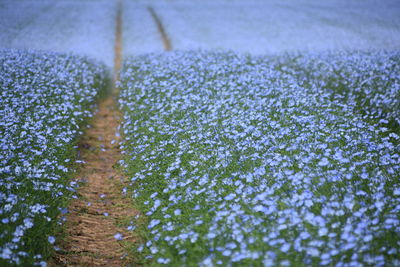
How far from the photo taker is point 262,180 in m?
4.37

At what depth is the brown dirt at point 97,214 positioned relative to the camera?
14.7 ft

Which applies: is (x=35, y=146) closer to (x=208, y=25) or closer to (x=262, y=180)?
(x=262, y=180)

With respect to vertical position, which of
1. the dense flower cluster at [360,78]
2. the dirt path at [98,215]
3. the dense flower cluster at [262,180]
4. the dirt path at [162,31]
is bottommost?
the dirt path at [98,215]

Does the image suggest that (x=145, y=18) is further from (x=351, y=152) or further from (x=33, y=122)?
(x=351, y=152)

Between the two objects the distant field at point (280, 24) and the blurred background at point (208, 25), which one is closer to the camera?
the blurred background at point (208, 25)

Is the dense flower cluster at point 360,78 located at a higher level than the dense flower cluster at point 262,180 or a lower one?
higher

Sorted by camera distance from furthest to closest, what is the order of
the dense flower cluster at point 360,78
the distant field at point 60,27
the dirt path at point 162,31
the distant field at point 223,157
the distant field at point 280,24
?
1. the dirt path at point 162,31
2. the distant field at point 280,24
3. the distant field at point 60,27
4. the dense flower cluster at point 360,78
5. the distant field at point 223,157

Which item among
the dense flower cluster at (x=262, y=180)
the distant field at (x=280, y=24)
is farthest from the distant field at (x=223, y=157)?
the distant field at (x=280, y=24)

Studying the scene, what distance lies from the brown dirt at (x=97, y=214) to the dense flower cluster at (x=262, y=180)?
17.5 inches

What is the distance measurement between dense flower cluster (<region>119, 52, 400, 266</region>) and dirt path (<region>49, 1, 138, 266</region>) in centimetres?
43

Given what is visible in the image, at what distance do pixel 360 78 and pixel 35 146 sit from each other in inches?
298

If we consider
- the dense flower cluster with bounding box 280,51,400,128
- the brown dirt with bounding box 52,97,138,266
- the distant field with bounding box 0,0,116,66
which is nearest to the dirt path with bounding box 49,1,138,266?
the brown dirt with bounding box 52,97,138,266

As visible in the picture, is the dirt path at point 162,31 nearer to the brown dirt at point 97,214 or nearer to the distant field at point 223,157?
the distant field at point 223,157

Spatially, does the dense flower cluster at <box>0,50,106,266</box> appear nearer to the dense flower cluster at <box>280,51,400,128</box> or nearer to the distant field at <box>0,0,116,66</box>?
the distant field at <box>0,0,116,66</box>
